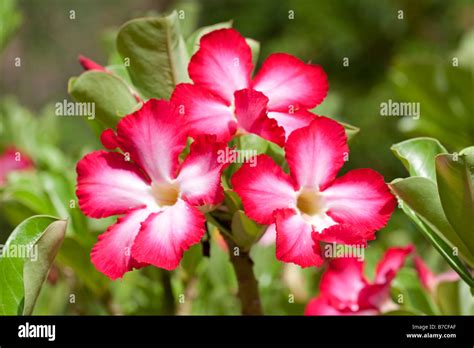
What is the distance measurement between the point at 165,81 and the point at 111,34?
484mm

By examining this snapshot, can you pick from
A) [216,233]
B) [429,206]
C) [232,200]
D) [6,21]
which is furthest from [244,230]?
[6,21]

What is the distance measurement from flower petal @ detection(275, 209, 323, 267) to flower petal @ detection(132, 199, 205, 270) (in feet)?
0.17

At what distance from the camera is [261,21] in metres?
3.51

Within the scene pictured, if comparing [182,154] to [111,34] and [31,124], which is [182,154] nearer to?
[111,34]

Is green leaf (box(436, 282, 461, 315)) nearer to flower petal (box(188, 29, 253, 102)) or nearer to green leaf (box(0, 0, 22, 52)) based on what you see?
flower petal (box(188, 29, 253, 102))

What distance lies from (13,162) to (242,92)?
614 mm

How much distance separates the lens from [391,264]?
28.5 inches

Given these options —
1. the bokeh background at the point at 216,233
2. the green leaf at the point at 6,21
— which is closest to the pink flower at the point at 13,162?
the bokeh background at the point at 216,233

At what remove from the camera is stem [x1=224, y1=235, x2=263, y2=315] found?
614 millimetres


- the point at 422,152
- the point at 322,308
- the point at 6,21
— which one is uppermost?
the point at 6,21

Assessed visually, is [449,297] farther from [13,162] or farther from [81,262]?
[13,162]

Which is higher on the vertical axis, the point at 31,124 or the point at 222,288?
the point at 31,124

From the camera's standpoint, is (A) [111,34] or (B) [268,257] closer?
(B) [268,257]
